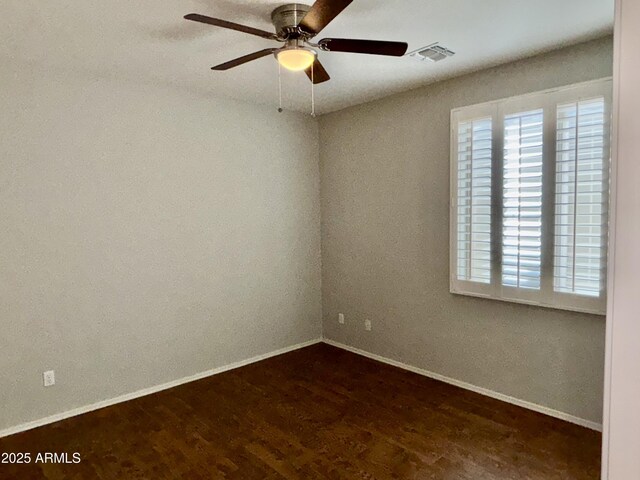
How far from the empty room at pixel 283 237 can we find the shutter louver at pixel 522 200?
0.02 m

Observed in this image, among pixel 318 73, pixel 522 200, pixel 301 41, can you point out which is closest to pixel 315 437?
pixel 522 200

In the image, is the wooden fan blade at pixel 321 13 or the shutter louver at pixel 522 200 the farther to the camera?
the shutter louver at pixel 522 200

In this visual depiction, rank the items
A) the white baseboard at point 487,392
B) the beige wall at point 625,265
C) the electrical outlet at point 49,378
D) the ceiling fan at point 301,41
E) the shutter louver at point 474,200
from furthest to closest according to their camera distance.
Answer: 1. the shutter louver at point 474,200
2. the electrical outlet at point 49,378
3. the white baseboard at point 487,392
4. the ceiling fan at point 301,41
5. the beige wall at point 625,265

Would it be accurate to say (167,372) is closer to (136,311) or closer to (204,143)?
(136,311)

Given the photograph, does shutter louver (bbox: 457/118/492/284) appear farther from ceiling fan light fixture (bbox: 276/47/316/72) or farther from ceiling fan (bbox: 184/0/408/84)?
ceiling fan light fixture (bbox: 276/47/316/72)

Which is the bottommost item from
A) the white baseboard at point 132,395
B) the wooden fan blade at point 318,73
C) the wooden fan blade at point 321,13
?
the white baseboard at point 132,395

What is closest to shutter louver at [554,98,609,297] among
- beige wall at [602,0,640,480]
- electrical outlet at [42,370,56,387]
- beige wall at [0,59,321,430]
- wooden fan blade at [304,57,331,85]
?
wooden fan blade at [304,57,331,85]

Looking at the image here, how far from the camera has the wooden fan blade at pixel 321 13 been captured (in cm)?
172

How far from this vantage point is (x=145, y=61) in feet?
9.61

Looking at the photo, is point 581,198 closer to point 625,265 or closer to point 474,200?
point 474,200

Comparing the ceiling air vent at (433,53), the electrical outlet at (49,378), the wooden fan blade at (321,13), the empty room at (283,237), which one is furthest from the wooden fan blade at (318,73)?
the electrical outlet at (49,378)

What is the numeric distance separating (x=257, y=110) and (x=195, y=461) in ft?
10.2

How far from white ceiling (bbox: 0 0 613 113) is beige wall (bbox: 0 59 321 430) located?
0.36 metres

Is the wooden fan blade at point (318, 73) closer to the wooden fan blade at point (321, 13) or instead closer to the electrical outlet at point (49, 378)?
the wooden fan blade at point (321, 13)
